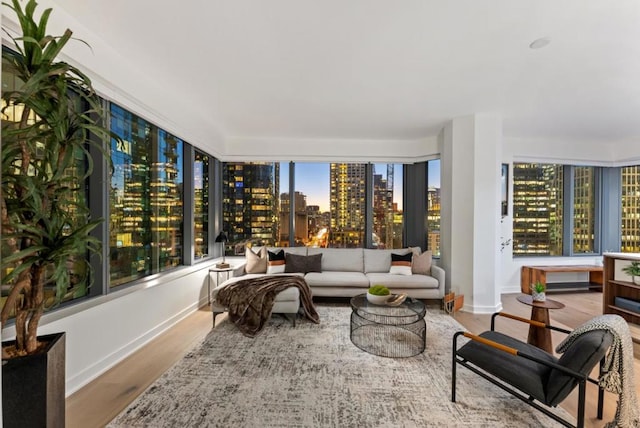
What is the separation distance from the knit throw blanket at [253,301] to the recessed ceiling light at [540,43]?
10.7 ft

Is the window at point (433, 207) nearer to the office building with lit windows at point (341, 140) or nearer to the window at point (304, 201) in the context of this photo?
the office building with lit windows at point (341, 140)

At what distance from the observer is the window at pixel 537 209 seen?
17.1 feet

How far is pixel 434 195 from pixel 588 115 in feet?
7.42

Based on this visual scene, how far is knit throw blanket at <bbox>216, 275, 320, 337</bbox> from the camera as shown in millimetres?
3152

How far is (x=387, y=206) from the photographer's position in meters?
5.22

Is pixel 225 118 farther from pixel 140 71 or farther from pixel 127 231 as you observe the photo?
pixel 127 231

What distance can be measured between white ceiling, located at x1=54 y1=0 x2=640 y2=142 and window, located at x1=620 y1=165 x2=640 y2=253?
2.09 meters

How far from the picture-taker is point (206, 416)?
183 cm

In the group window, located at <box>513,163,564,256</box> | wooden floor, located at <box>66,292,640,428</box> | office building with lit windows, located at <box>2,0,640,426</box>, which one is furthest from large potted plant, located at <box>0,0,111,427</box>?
window, located at <box>513,163,564,256</box>

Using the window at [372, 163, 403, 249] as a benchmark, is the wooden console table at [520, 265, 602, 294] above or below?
below

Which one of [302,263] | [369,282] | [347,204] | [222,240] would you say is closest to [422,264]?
[369,282]

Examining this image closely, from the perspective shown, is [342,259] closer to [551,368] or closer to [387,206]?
[387,206]

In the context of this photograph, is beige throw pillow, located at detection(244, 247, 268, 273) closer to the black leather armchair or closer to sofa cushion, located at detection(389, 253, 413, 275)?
sofa cushion, located at detection(389, 253, 413, 275)

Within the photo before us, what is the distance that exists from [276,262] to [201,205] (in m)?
1.54
